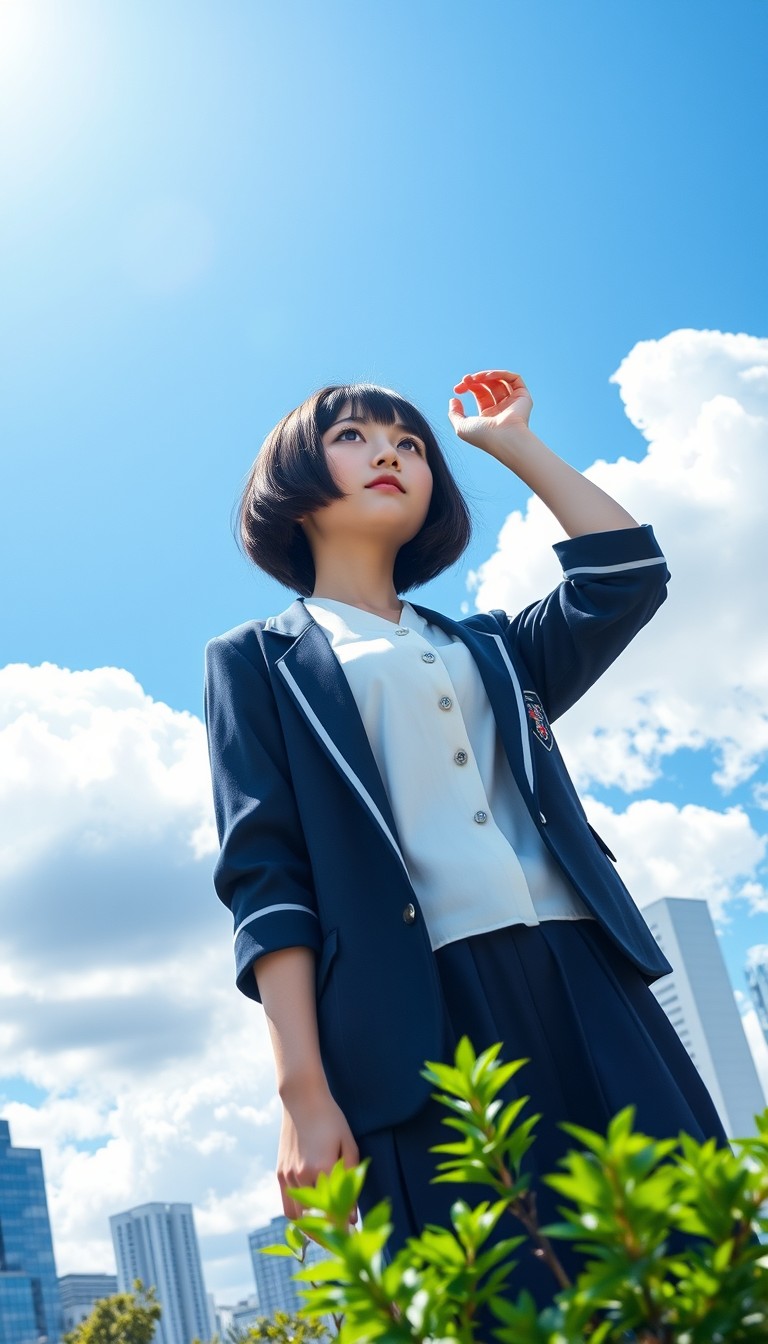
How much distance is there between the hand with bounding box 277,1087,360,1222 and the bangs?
5.73 feet

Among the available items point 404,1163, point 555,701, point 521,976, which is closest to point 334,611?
point 555,701

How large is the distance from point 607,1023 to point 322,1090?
1.77ft

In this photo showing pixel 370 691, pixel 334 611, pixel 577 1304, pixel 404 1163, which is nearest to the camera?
pixel 577 1304

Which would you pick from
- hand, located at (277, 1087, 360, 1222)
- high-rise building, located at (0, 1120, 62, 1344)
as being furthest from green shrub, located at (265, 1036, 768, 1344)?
high-rise building, located at (0, 1120, 62, 1344)

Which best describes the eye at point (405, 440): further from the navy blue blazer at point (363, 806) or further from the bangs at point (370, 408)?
the navy blue blazer at point (363, 806)

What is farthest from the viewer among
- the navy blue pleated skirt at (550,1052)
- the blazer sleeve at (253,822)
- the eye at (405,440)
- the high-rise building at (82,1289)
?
the high-rise building at (82,1289)

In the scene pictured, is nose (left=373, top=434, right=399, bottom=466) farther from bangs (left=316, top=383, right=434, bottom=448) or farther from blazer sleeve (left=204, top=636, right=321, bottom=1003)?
blazer sleeve (left=204, top=636, right=321, bottom=1003)

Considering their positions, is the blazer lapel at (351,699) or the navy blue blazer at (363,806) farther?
the blazer lapel at (351,699)

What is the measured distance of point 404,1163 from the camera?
2.09 metres

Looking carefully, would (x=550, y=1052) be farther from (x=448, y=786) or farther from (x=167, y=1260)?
(x=167, y=1260)

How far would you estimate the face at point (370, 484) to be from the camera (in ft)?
10.3

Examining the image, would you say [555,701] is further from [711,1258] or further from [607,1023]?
[711,1258]

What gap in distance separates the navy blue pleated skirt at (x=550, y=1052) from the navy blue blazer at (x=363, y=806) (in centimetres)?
6

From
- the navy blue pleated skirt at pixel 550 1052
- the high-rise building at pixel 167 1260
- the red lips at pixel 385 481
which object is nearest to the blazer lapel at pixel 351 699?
the navy blue pleated skirt at pixel 550 1052
